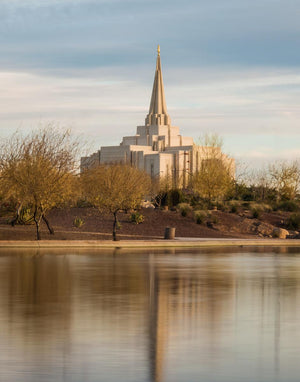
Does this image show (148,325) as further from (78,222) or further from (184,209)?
(184,209)

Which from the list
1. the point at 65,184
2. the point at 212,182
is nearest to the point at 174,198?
the point at 212,182

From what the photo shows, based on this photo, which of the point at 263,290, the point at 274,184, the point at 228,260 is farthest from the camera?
the point at 274,184

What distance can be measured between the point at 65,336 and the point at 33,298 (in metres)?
4.33

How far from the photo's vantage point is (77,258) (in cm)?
2619

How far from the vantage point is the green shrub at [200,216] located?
161 ft

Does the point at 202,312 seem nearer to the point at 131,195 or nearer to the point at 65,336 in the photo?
the point at 65,336

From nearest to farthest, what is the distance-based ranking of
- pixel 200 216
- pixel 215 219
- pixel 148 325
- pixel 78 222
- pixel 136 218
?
1. pixel 148 325
2. pixel 78 222
3. pixel 136 218
4. pixel 200 216
5. pixel 215 219

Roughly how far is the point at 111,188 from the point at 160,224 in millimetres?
5410

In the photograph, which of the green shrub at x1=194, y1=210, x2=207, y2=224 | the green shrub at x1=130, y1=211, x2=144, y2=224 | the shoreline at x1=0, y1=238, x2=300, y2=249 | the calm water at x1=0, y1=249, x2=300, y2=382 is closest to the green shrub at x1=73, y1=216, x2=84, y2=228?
the green shrub at x1=130, y1=211, x2=144, y2=224

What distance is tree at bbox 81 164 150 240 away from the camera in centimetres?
4257

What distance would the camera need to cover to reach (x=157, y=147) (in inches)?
6250

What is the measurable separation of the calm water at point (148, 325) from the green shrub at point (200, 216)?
27.9 meters

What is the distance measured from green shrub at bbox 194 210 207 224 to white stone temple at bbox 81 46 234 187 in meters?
93.8

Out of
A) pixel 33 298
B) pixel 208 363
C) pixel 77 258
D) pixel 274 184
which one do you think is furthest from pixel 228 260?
pixel 274 184
